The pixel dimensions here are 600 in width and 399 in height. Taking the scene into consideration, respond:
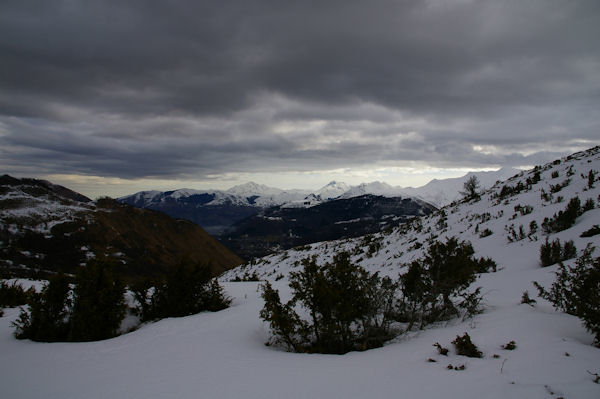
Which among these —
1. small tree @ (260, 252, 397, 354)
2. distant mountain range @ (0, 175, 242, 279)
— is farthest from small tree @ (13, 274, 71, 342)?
distant mountain range @ (0, 175, 242, 279)

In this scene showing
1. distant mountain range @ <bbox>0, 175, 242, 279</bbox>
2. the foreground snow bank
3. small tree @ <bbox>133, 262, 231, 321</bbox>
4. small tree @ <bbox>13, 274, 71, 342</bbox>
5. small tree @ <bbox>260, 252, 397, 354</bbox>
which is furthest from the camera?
distant mountain range @ <bbox>0, 175, 242, 279</bbox>

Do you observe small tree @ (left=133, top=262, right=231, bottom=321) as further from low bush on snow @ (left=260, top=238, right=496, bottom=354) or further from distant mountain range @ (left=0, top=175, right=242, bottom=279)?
distant mountain range @ (left=0, top=175, right=242, bottom=279)

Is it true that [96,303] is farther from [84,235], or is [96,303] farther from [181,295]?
[84,235]

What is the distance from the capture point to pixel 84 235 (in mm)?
84812

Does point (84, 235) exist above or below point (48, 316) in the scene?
below

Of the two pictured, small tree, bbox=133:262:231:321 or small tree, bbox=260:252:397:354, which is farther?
small tree, bbox=133:262:231:321

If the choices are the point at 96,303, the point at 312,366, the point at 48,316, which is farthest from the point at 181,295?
the point at 312,366

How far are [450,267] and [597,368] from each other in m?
3.82

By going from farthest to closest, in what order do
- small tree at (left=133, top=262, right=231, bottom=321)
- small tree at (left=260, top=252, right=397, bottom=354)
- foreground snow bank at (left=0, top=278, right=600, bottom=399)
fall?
1. small tree at (left=133, top=262, right=231, bottom=321)
2. small tree at (left=260, top=252, right=397, bottom=354)
3. foreground snow bank at (left=0, top=278, right=600, bottom=399)

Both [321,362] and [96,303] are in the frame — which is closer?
[321,362]

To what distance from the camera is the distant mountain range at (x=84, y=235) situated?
72.1 metres

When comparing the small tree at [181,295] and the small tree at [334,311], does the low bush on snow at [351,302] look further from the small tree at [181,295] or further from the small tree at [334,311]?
the small tree at [181,295]

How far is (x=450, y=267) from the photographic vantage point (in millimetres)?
8086

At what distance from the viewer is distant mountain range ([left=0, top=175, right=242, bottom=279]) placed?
237 ft
